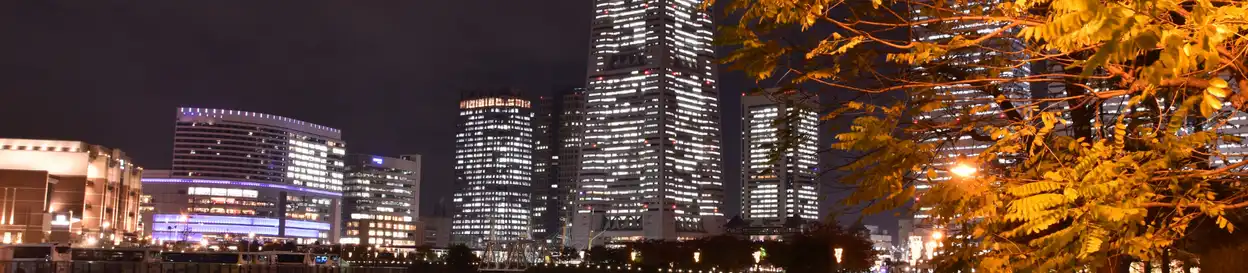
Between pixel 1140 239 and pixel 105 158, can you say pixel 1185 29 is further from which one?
pixel 105 158

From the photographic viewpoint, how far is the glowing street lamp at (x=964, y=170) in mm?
9141

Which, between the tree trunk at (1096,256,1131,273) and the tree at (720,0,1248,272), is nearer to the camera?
the tree at (720,0,1248,272)

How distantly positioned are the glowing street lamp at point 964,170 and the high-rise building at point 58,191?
93084 millimetres

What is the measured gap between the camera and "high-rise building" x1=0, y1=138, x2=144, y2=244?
86.6 metres

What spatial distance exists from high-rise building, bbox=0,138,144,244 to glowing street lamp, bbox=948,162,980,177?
9308 centimetres

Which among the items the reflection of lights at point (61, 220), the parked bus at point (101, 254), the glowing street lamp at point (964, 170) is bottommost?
the parked bus at point (101, 254)

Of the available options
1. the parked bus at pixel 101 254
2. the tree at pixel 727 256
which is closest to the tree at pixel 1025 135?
the parked bus at pixel 101 254

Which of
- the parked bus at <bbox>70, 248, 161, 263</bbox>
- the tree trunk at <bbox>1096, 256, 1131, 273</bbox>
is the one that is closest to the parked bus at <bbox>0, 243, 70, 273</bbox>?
the parked bus at <bbox>70, 248, 161, 263</bbox>

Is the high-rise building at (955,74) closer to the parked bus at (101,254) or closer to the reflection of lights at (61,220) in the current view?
the reflection of lights at (61,220)

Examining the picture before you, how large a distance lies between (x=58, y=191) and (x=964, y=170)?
3904 inches

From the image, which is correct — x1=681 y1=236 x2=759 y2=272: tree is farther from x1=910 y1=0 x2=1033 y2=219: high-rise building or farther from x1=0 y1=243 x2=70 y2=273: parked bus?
x1=910 y1=0 x2=1033 y2=219: high-rise building

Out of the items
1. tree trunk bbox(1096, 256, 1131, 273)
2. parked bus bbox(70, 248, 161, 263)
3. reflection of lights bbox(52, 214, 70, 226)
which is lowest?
parked bus bbox(70, 248, 161, 263)

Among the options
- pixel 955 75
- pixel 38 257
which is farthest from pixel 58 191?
pixel 955 75

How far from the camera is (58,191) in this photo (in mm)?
92625
